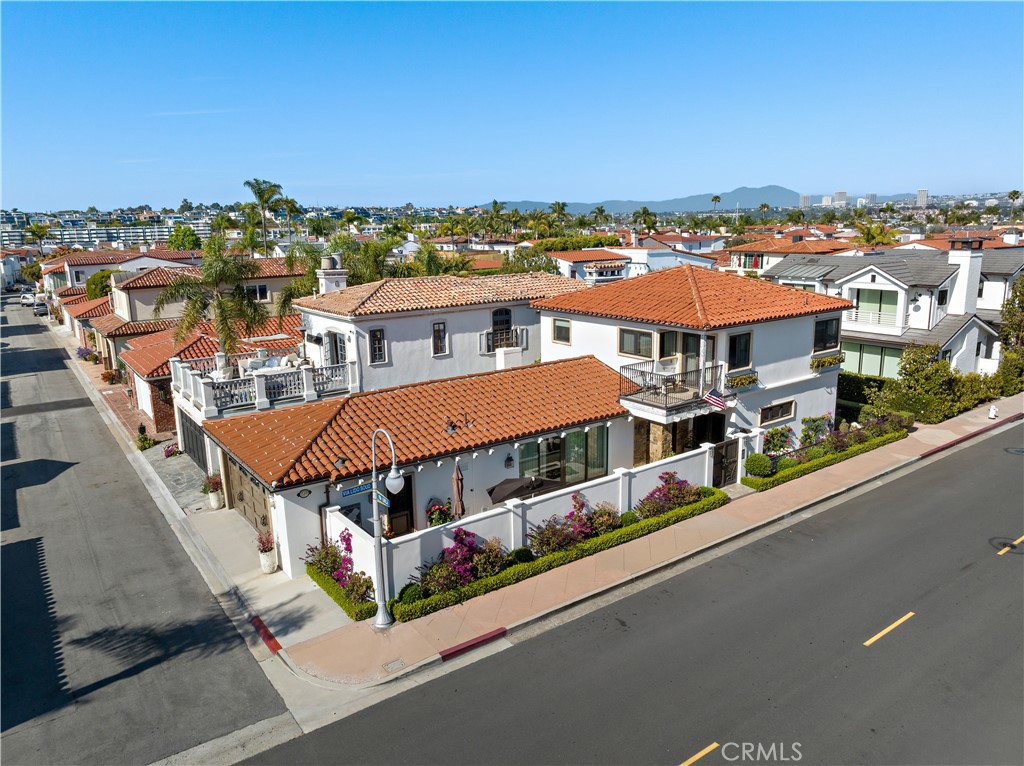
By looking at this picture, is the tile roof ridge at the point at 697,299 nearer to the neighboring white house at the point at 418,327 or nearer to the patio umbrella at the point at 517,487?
the neighboring white house at the point at 418,327

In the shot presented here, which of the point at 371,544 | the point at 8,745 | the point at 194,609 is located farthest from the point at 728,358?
the point at 8,745

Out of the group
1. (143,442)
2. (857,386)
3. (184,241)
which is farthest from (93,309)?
(184,241)

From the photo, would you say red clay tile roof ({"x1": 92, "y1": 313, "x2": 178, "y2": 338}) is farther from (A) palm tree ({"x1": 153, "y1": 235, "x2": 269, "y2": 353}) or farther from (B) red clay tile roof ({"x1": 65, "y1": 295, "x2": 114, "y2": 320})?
(A) palm tree ({"x1": 153, "y1": 235, "x2": 269, "y2": 353})

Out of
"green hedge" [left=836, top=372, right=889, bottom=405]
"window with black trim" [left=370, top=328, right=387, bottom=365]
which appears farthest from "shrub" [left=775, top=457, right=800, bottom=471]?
"window with black trim" [left=370, top=328, right=387, bottom=365]

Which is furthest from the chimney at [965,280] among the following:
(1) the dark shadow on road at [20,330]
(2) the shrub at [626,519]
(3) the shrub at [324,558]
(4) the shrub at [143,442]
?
(1) the dark shadow on road at [20,330]

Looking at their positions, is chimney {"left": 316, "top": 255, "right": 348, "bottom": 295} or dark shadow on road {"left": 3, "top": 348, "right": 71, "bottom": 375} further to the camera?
dark shadow on road {"left": 3, "top": 348, "right": 71, "bottom": 375}

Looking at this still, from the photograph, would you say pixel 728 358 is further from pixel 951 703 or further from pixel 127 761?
pixel 127 761
